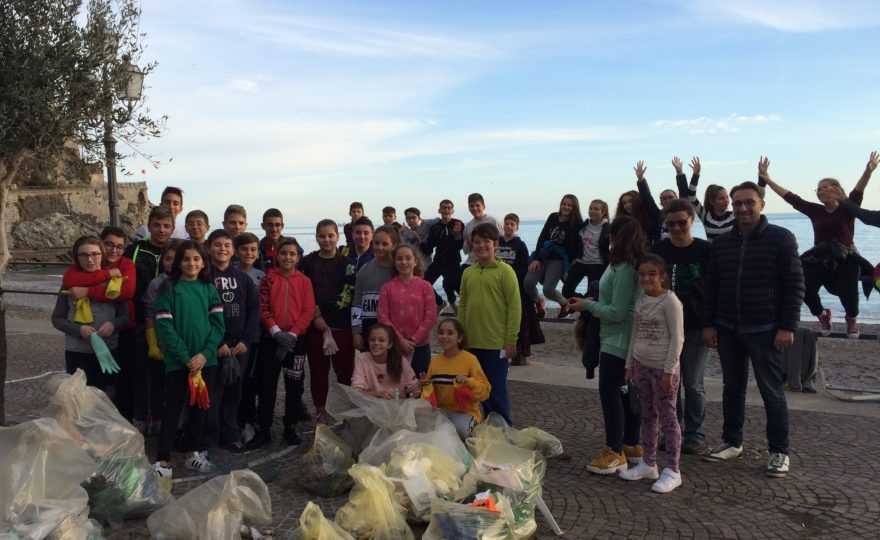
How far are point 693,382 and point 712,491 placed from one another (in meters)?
0.91

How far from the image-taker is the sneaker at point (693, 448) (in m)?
5.10

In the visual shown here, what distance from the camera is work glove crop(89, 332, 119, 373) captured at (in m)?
4.93

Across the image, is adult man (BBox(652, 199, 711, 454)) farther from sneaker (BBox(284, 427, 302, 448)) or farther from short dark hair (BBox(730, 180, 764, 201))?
sneaker (BBox(284, 427, 302, 448))

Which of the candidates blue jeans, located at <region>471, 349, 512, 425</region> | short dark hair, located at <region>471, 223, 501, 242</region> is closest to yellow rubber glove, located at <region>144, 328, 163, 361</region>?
blue jeans, located at <region>471, 349, 512, 425</region>

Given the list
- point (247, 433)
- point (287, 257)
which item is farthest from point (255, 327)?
point (247, 433)

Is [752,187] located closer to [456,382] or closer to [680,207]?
[680,207]

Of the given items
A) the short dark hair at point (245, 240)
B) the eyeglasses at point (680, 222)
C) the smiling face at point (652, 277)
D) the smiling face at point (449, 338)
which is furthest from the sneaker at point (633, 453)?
the short dark hair at point (245, 240)

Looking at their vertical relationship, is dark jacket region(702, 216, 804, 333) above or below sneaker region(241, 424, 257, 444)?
above

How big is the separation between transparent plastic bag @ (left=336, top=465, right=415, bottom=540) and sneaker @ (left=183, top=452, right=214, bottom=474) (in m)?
1.61

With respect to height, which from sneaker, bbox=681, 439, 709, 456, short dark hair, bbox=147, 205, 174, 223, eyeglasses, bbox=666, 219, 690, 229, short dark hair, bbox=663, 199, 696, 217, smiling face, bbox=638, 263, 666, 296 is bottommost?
sneaker, bbox=681, 439, 709, 456

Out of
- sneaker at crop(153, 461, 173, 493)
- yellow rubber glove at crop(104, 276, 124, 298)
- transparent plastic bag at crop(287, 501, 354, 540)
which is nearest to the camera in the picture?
transparent plastic bag at crop(287, 501, 354, 540)

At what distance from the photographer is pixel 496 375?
5.25 meters

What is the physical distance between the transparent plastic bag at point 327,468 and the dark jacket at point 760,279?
2.76m

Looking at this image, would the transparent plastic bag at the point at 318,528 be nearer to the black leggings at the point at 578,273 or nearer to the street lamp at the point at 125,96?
the black leggings at the point at 578,273
